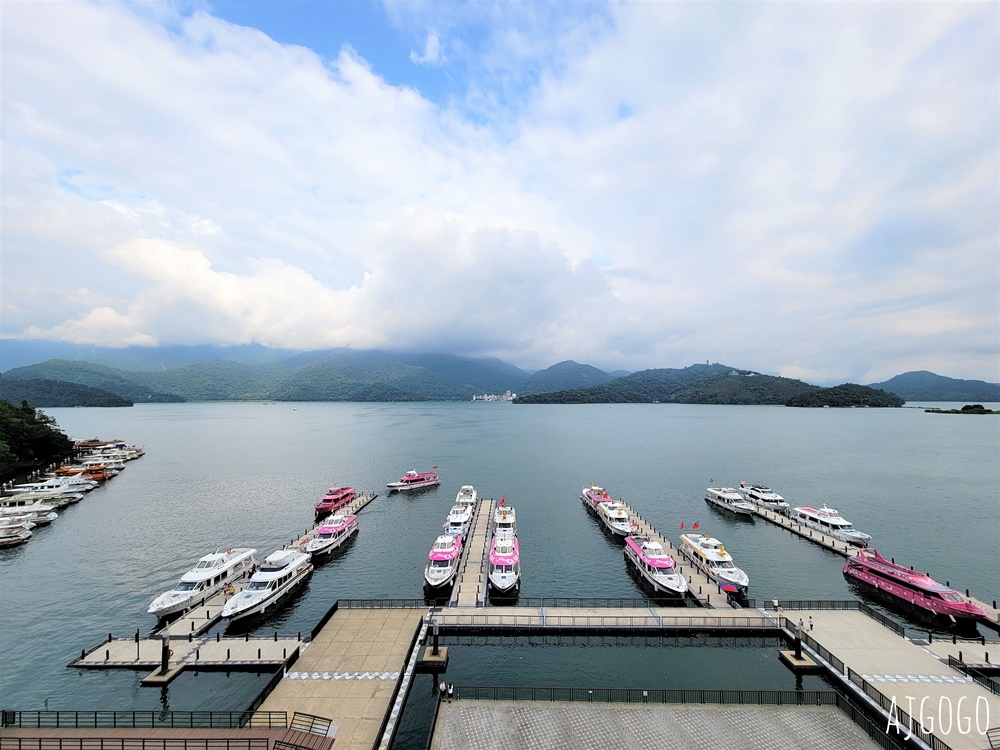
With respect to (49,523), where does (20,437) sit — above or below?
above

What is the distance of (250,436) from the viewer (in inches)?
7096

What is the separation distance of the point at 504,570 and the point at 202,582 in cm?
2580

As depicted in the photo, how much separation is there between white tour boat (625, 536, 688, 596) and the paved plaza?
16942 millimetres

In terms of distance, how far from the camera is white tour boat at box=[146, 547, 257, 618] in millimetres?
37156

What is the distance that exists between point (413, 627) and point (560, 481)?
65.1 metres

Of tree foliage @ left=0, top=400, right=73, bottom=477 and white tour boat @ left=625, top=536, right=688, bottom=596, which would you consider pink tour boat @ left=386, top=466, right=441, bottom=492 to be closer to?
white tour boat @ left=625, top=536, right=688, bottom=596

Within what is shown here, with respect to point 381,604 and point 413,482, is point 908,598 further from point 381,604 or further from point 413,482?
point 413,482

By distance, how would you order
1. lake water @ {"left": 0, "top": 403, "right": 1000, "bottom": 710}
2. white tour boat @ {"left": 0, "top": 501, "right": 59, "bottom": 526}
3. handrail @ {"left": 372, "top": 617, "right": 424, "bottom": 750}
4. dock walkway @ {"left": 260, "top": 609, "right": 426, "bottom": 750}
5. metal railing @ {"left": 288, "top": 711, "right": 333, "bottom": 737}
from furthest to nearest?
white tour boat @ {"left": 0, "top": 501, "right": 59, "bottom": 526} → lake water @ {"left": 0, "top": 403, "right": 1000, "bottom": 710} → dock walkway @ {"left": 260, "top": 609, "right": 426, "bottom": 750} → metal railing @ {"left": 288, "top": 711, "right": 333, "bottom": 737} → handrail @ {"left": 372, "top": 617, "right": 424, "bottom": 750}

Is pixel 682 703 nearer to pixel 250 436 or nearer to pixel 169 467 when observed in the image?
pixel 169 467

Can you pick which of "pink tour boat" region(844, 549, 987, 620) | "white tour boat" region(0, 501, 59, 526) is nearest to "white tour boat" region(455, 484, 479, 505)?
"pink tour boat" region(844, 549, 987, 620)

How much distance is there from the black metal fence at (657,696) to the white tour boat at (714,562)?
46.9 feet

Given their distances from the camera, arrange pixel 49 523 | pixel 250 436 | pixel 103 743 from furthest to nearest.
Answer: pixel 250 436, pixel 49 523, pixel 103 743

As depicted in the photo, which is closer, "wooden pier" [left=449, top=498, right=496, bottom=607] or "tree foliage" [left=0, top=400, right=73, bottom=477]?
"wooden pier" [left=449, top=498, right=496, bottom=607]

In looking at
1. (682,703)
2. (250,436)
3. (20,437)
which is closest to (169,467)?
(20,437)
